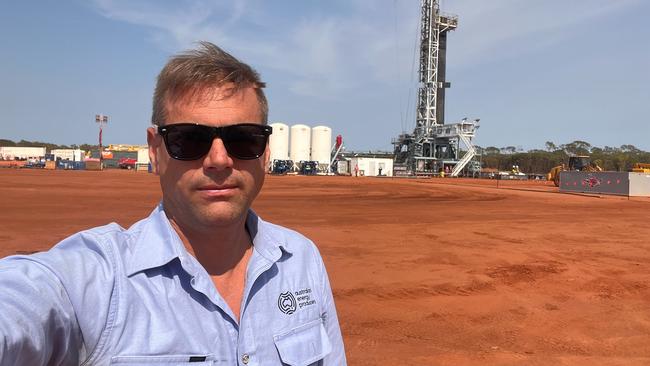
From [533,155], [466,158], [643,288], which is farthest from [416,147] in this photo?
[643,288]

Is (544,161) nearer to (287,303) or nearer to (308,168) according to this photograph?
(308,168)

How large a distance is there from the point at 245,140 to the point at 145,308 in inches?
26.1

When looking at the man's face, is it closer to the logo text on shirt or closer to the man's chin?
the man's chin

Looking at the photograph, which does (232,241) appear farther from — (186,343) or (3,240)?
(3,240)

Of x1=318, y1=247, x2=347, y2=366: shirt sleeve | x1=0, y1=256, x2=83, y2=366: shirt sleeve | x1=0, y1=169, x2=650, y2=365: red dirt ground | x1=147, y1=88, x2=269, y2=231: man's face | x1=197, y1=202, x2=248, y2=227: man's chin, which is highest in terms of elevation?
x1=147, y1=88, x2=269, y2=231: man's face

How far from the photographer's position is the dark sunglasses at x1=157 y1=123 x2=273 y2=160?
1.47 m

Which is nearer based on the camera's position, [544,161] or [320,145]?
[320,145]

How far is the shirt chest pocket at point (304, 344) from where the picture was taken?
4.82 ft

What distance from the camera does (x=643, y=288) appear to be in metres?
6.79

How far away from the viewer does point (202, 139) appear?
4.88 feet

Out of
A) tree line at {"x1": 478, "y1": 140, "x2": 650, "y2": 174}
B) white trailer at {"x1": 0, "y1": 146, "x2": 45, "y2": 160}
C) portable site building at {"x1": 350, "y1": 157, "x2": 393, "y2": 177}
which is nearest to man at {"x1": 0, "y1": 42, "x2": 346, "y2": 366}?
portable site building at {"x1": 350, "y1": 157, "x2": 393, "y2": 177}

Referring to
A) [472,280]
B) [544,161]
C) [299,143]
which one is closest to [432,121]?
[299,143]

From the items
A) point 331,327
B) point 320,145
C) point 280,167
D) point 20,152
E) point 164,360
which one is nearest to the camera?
point 164,360

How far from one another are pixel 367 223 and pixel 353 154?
5870 centimetres
